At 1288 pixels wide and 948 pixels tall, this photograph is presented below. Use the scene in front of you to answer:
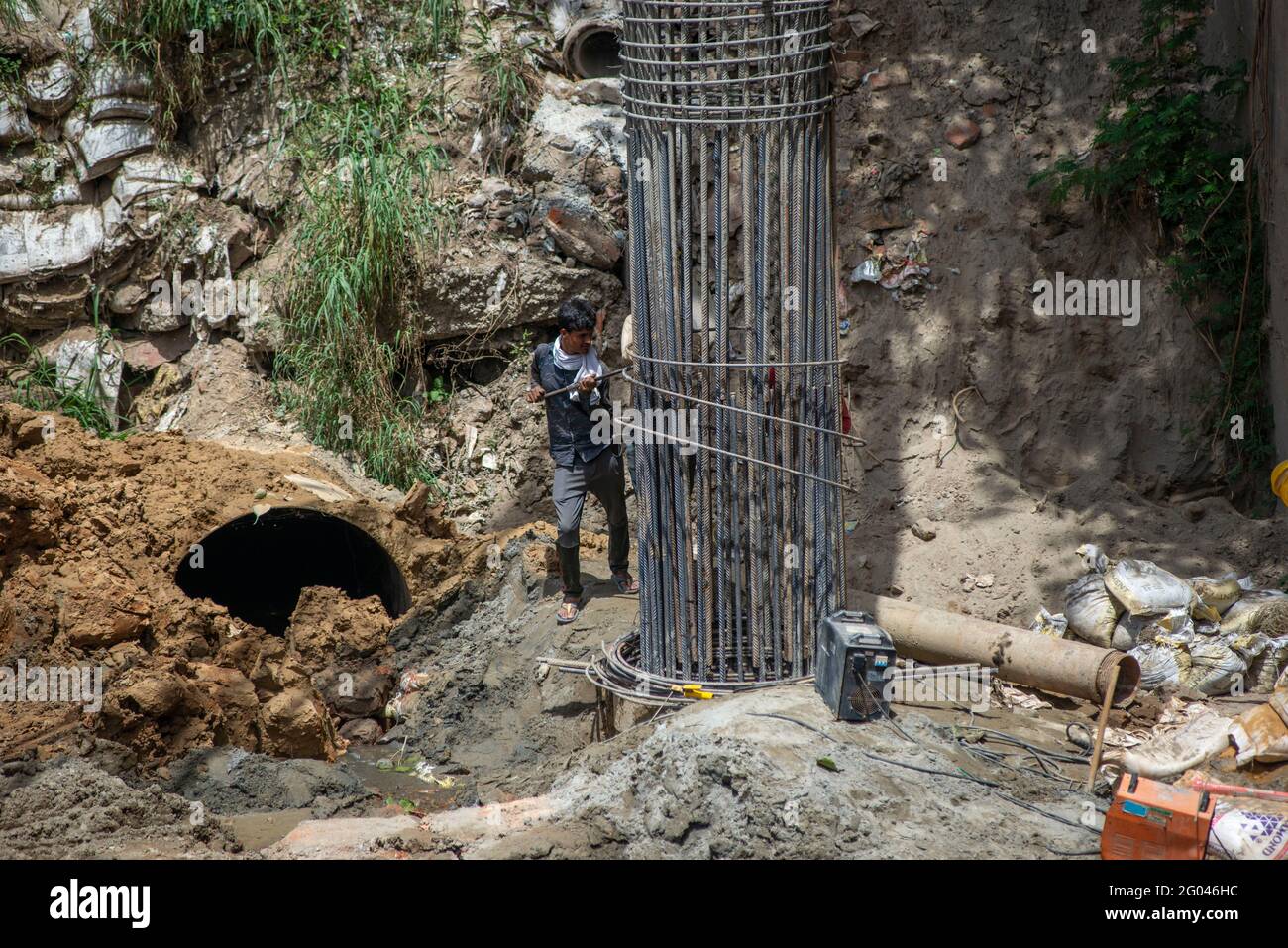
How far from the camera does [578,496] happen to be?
6.54m

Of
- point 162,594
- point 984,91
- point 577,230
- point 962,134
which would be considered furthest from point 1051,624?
point 162,594

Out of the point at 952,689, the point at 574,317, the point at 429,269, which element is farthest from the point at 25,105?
the point at 952,689

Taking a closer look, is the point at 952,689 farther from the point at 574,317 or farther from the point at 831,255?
the point at 574,317

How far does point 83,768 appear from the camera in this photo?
4703mm

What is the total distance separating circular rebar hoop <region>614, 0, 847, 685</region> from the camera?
4.90 meters

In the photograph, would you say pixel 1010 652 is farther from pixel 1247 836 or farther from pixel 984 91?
pixel 984 91

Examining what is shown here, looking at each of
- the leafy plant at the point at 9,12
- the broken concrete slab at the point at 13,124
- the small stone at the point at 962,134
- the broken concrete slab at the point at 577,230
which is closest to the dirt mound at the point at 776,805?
the broken concrete slab at the point at 577,230

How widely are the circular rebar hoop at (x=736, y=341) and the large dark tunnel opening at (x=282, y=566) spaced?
9.16ft

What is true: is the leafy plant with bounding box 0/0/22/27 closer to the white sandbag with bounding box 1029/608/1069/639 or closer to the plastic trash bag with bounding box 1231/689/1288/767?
the white sandbag with bounding box 1029/608/1069/639

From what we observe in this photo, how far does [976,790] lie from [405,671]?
381 centimetres

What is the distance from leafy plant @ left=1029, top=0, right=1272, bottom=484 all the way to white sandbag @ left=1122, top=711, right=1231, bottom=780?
3.08m

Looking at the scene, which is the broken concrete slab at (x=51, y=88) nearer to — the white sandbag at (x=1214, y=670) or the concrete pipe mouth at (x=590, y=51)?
the concrete pipe mouth at (x=590, y=51)

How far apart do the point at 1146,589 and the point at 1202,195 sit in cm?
295

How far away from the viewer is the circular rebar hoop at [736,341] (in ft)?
16.1
